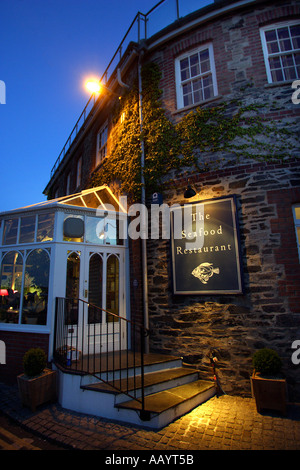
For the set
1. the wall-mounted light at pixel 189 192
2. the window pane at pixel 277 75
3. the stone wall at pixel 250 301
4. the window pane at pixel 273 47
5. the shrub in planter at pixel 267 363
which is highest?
the window pane at pixel 273 47

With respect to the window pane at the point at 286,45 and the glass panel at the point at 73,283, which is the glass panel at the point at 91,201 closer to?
the glass panel at the point at 73,283

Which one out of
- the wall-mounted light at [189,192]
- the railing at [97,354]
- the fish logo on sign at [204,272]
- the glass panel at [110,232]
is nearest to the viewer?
the railing at [97,354]

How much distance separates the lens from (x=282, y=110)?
16.9ft

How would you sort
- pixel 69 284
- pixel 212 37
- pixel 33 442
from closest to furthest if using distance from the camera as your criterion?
pixel 33 442, pixel 69 284, pixel 212 37

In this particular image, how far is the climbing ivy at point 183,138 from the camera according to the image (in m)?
5.19

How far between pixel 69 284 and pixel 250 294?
12.4ft

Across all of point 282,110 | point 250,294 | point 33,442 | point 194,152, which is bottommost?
point 33,442

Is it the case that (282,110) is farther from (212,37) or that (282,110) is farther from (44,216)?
(44,216)

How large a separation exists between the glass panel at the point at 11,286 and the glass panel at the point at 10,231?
0.30 meters

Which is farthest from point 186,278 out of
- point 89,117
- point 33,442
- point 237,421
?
point 89,117

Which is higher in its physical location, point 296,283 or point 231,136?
point 231,136

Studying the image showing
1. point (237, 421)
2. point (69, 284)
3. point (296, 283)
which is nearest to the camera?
point (237, 421)

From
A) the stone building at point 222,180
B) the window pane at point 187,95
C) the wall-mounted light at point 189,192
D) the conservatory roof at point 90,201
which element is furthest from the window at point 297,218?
the conservatory roof at point 90,201

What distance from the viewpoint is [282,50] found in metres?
5.63
